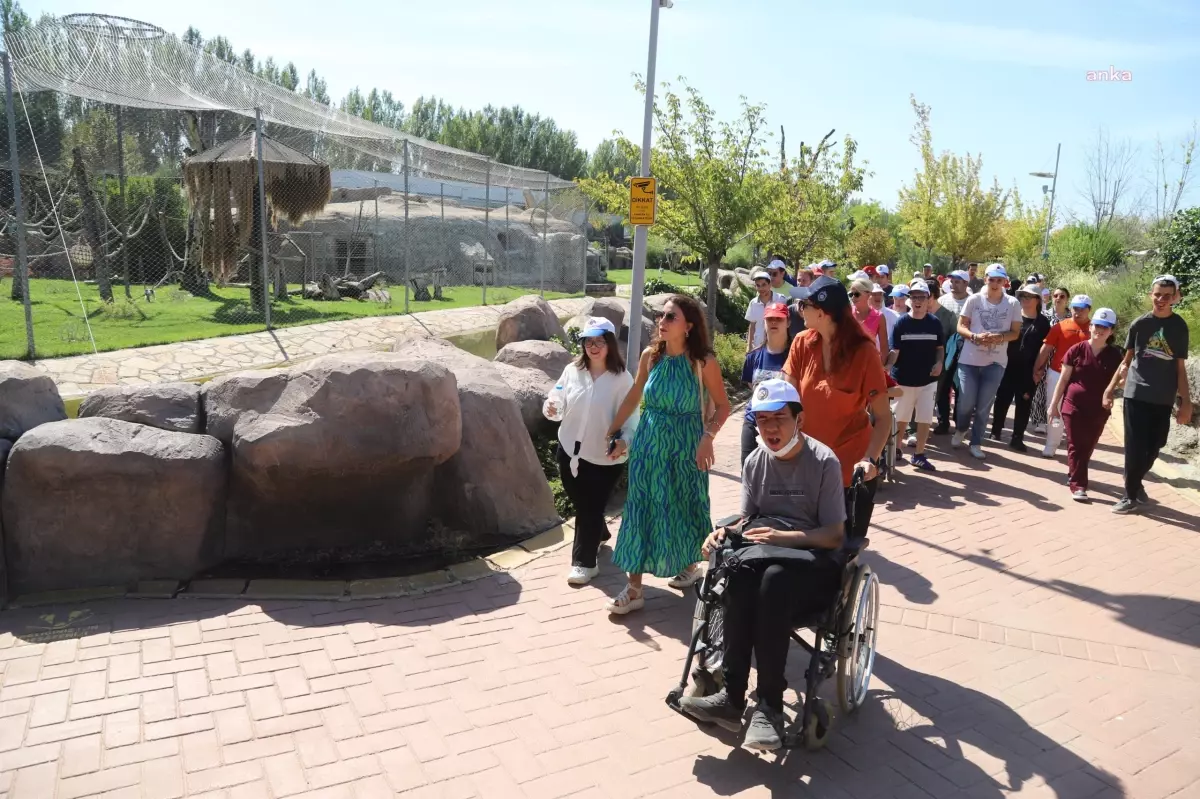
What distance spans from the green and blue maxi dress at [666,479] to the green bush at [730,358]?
7497 millimetres

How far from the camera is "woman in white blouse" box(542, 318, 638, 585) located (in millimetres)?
5062

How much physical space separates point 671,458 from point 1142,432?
14.6 feet

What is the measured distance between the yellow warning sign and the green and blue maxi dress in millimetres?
3201

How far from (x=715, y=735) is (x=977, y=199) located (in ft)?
89.2

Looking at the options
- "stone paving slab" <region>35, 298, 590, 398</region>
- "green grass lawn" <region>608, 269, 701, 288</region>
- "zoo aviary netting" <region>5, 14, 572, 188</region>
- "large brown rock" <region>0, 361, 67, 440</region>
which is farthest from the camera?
"green grass lawn" <region>608, 269, 701, 288</region>

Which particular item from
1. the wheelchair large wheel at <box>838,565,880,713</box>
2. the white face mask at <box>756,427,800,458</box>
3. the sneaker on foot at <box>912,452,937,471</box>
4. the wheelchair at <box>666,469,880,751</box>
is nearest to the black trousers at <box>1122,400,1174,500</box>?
the sneaker on foot at <box>912,452,937,471</box>

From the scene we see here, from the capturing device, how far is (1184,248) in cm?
1368

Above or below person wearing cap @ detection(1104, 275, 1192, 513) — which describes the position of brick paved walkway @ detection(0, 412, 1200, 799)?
below

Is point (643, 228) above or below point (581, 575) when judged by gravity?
above

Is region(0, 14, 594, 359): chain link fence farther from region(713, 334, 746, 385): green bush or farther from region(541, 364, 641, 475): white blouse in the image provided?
region(541, 364, 641, 475): white blouse

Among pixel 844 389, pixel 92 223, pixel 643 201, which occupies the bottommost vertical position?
pixel 844 389

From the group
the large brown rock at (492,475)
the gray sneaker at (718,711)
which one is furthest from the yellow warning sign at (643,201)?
the gray sneaker at (718,711)

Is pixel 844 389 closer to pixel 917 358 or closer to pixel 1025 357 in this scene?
pixel 917 358

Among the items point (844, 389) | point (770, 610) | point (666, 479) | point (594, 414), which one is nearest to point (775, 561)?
point (770, 610)
